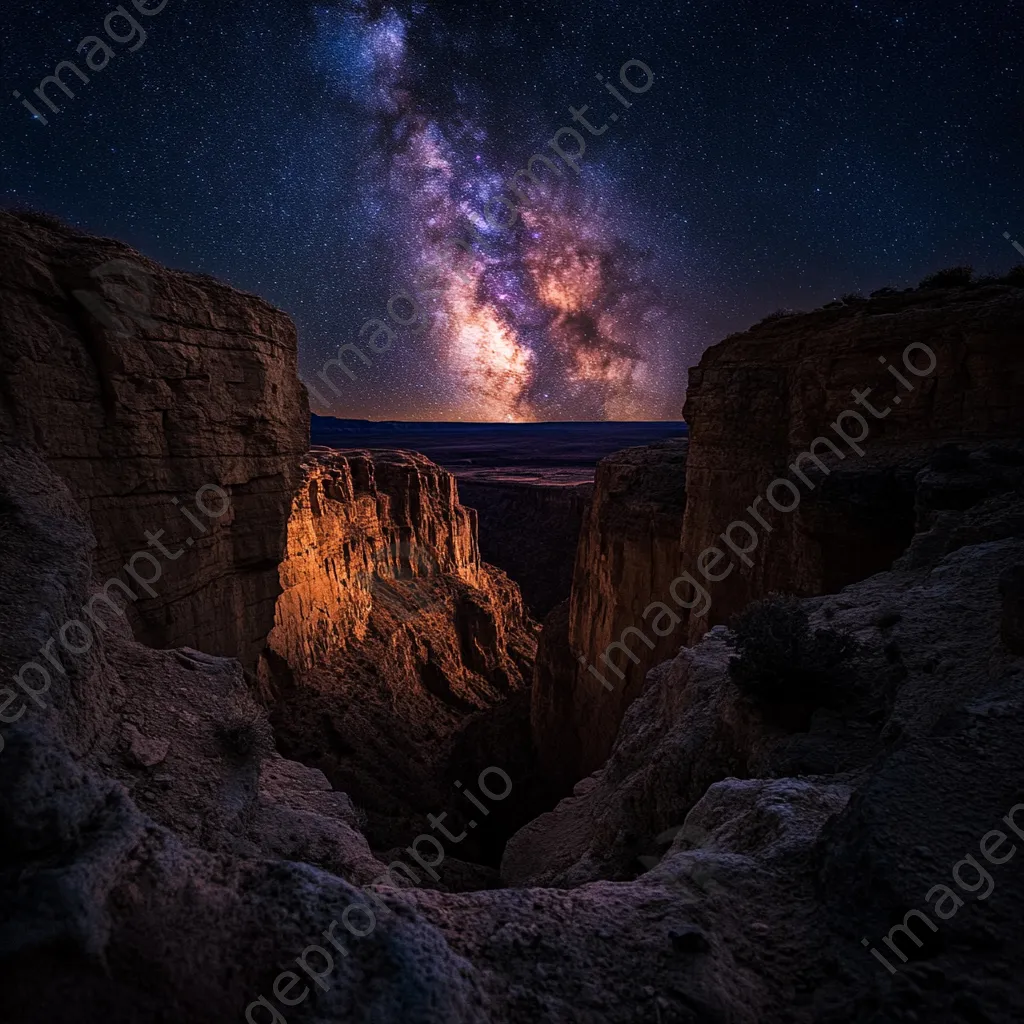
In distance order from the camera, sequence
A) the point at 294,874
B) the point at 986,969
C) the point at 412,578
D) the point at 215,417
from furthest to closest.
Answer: the point at 412,578 < the point at 215,417 < the point at 294,874 < the point at 986,969

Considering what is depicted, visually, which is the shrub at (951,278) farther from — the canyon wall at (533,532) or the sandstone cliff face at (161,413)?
the canyon wall at (533,532)

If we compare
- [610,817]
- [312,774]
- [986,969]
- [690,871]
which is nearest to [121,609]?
[312,774]

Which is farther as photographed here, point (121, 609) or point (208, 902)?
point (121, 609)

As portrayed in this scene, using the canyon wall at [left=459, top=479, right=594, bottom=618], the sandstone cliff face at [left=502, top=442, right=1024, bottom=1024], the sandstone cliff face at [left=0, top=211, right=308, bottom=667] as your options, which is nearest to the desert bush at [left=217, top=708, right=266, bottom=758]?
the sandstone cliff face at [left=0, top=211, right=308, bottom=667]

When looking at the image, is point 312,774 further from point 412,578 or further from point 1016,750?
point 412,578

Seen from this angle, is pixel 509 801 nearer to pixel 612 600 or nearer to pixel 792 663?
pixel 612 600

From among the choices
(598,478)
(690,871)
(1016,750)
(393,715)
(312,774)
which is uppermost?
(598,478)

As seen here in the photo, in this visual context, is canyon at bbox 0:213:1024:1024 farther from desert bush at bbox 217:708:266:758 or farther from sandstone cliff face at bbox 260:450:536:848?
sandstone cliff face at bbox 260:450:536:848
